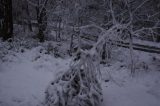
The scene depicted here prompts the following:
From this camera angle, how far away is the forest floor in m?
6.67

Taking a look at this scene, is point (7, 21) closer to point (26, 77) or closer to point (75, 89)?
point (26, 77)

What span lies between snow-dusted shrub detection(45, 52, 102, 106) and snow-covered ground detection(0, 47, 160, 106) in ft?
1.80

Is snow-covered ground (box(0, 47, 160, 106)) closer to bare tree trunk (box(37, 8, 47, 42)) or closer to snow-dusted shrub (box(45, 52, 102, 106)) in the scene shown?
snow-dusted shrub (box(45, 52, 102, 106))

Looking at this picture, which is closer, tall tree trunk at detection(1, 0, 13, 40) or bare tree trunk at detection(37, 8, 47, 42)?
tall tree trunk at detection(1, 0, 13, 40)

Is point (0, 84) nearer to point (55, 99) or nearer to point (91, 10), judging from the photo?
point (55, 99)

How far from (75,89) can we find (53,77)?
111 inches

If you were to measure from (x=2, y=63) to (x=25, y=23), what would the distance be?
10207mm

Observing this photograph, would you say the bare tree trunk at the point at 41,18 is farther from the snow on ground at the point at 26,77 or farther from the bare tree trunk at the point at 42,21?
the snow on ground at the point at 26,77

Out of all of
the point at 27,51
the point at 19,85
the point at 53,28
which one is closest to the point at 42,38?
the point at 53,28

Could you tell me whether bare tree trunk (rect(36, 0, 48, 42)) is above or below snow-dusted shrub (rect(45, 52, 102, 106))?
above

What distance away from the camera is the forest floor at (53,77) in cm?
667

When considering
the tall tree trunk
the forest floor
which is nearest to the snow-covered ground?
the forest floor

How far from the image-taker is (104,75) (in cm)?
875

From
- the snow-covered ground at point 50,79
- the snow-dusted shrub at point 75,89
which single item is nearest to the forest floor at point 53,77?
the snow-covered ground at point 50,79
